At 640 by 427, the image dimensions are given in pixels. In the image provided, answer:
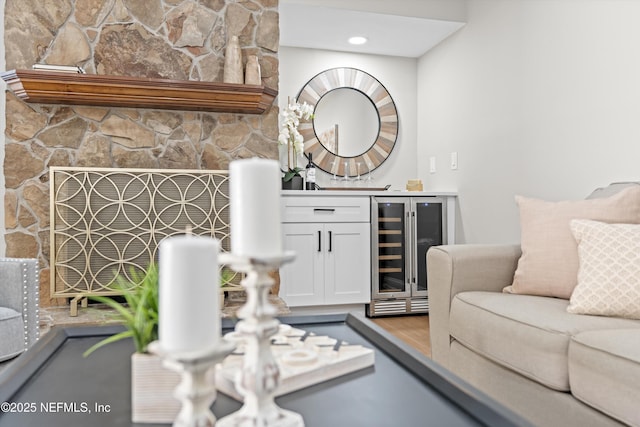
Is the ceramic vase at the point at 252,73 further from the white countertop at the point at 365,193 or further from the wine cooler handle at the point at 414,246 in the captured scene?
the wine cooler handle at the point at 414,246

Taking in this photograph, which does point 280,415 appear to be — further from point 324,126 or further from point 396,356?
point 324,126

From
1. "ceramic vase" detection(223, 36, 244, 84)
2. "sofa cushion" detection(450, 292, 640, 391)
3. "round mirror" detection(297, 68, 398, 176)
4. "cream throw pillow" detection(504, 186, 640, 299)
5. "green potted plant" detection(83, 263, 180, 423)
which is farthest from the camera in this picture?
"round mirror" detection(297, 68, 398, 176)

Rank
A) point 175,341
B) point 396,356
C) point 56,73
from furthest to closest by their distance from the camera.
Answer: point 56,73, point 396,356, point 175,341

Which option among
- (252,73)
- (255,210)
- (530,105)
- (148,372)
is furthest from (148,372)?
(530,105)

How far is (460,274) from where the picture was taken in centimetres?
198

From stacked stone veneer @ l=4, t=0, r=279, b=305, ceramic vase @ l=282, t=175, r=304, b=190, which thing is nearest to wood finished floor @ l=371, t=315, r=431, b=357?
ceramic vase @ l=282, t=175, r=304, b=190

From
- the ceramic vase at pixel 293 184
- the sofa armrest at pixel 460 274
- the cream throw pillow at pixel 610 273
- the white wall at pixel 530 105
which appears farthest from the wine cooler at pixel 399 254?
the cream throw pillow at pixel 610 273

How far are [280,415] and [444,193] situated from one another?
3.22 meters

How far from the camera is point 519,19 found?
117 inches

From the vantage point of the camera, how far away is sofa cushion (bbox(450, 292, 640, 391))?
1382 mm

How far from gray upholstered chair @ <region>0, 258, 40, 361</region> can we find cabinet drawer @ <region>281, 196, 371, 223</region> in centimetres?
169

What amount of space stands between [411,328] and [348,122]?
72.9 inches

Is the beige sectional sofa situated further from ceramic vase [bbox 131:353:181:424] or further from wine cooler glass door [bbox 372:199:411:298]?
wine cooler glass door [bbox 372:199:411:298]

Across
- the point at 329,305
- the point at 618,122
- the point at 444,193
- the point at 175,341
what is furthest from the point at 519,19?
the point at 175,341
